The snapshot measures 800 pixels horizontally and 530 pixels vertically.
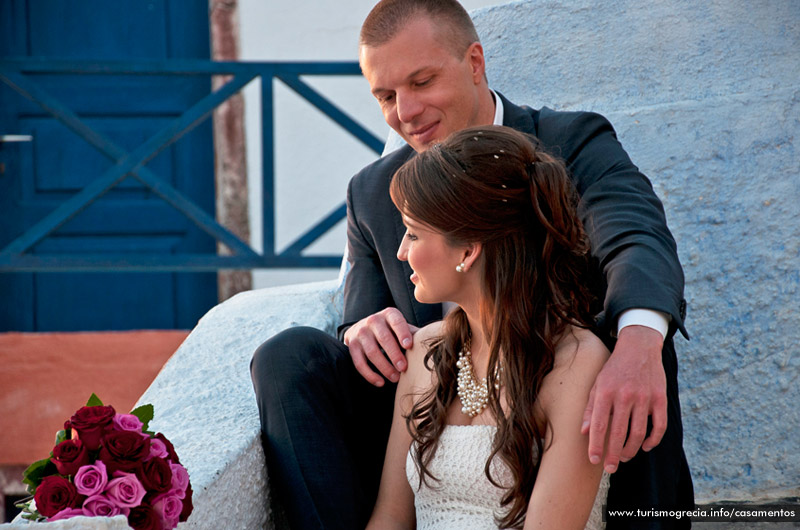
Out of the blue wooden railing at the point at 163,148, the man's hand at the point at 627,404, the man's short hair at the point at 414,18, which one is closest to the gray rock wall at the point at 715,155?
the man's short hair at the point at 414,18

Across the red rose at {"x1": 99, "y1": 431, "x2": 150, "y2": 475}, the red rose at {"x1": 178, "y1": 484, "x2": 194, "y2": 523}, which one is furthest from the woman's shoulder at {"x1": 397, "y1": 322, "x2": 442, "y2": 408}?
the red rose at {"x1": 99, "y1": 431, "x2": 150, "y2": 475}

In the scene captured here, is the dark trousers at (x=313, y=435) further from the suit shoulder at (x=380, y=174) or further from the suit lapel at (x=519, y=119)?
the suit lapel at (x=519, y=119)

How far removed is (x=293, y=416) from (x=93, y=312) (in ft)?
11.8

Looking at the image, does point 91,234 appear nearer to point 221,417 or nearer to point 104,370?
point 104,370

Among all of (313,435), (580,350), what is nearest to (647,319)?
(580,350)

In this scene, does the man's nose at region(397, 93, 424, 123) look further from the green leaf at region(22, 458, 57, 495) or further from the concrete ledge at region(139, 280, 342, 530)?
the green leaf at region(22, 458, 57, 495)

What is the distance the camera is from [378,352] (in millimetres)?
2059

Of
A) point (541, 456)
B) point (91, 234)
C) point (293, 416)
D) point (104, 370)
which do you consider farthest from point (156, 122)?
point (541, 456)

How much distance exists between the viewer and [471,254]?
1.82m

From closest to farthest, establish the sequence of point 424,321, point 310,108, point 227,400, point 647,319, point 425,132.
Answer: point 647,319 → point 227,400 → point 424,321 → point 425,132 → point 310,108

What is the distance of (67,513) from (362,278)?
4.04 feet

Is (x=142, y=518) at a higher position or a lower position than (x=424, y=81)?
lower

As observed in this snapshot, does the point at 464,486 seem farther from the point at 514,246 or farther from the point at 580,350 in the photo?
the point at 514,246

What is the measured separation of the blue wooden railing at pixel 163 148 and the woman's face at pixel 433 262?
237 cm
